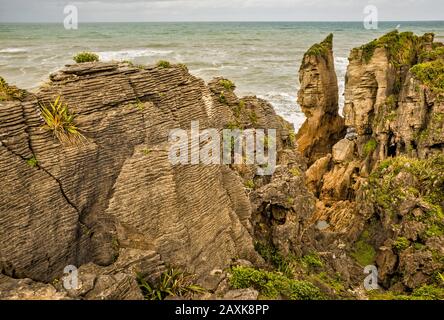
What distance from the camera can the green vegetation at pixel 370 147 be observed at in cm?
2466

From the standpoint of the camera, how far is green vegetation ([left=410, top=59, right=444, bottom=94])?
70.1ft

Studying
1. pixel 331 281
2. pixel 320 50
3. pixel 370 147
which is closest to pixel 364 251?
pixel 331 281

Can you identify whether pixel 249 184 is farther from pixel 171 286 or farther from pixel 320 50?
pixel 320 50

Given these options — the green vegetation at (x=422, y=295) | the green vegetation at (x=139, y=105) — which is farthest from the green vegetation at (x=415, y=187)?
the green vegetation at (x=139, y=105)

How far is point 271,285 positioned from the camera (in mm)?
12305

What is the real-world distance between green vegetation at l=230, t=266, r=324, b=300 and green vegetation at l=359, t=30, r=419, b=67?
17280mm

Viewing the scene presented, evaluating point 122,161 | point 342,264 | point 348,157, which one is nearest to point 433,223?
point 342,264

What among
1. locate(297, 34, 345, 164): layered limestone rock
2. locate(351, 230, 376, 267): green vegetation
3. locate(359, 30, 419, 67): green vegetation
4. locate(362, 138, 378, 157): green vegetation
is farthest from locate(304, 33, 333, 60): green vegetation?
locate(351, 230, 376, 267): green vegetation

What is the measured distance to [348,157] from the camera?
2622cm

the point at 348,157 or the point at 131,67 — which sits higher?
the point at 131,67

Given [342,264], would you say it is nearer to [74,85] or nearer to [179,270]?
[179,270]

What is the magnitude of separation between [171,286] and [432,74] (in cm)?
1818

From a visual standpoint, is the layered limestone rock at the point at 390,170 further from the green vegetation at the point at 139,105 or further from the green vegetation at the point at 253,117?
the green vegetation at the point at 139,105

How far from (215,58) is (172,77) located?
6973 centimetres
